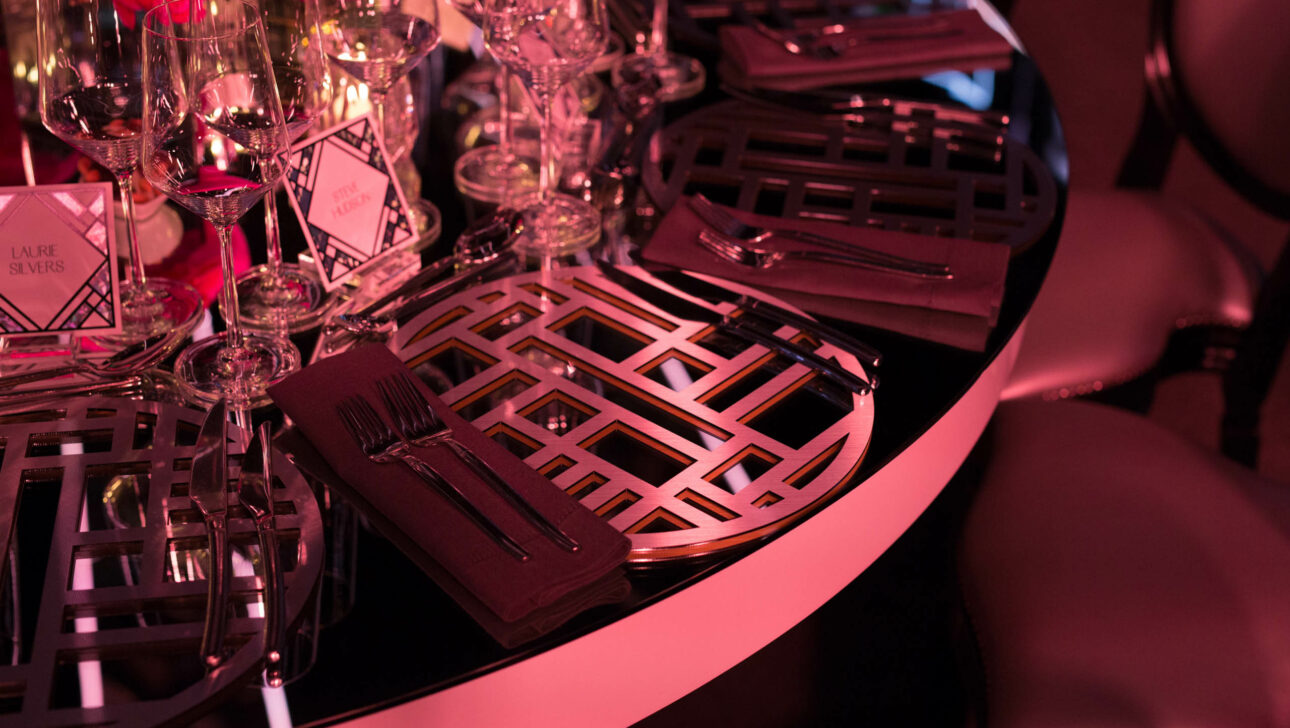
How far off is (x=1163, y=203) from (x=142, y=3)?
1.55 meters

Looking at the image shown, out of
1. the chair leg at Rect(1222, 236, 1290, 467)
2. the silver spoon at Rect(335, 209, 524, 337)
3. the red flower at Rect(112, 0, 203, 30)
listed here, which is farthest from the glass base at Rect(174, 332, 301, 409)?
the chair leg at Rect(1222, 236, 1290, 467)

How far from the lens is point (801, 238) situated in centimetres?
114

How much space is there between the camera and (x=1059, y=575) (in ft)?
4.05

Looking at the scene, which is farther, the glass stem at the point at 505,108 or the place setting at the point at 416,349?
the glass stem at the point at 505,108

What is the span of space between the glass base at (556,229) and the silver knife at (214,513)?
378mm

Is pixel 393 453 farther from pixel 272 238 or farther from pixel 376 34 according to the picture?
pixel 376 34

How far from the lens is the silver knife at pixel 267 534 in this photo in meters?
0.69

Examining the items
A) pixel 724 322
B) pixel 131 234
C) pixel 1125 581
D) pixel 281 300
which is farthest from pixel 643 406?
pixel 1125 581

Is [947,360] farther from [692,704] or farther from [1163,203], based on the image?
[1163,203]

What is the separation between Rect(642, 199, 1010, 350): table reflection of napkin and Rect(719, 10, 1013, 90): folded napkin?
375 mm

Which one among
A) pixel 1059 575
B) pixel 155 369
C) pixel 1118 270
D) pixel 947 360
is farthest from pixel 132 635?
pixel 1118 270

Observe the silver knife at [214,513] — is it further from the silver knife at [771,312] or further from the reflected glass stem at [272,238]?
the silver knife at [771,312]

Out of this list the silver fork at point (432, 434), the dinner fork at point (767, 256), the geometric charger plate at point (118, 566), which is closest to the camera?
the geometric charger plate at point (118, 566)

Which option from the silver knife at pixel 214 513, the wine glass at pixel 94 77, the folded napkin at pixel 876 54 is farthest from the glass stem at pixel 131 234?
the folded napkin at pixel 876 54
